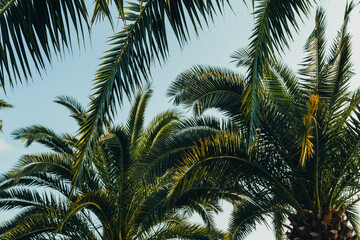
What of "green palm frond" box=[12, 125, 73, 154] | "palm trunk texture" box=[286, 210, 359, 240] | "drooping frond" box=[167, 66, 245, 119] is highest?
"green palm frond" box=[12, 125, 73, 154]

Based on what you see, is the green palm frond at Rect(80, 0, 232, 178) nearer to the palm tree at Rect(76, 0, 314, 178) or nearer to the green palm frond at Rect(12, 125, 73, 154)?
the palm tree at Rect(76, 0, 314, 178)

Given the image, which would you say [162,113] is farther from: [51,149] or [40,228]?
[40,228]

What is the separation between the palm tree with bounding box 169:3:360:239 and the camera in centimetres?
697

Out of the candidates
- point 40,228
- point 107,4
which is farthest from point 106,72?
point 40,228

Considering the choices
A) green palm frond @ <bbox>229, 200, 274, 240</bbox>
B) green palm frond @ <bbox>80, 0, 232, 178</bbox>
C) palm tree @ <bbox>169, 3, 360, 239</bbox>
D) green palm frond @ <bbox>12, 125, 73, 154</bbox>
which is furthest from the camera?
green palm frond @ <bbox>12, 125, 73, 154</bbox>

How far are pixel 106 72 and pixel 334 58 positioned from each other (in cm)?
545

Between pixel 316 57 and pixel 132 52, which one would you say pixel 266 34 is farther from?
pixel 316 57

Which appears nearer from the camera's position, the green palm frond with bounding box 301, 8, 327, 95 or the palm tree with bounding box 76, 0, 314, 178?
the palm tree with bounding box 76, 0, 314, 178

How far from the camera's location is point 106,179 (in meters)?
10.5

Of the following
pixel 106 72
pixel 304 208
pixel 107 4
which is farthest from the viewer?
pixel 304 208

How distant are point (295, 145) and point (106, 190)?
475cm

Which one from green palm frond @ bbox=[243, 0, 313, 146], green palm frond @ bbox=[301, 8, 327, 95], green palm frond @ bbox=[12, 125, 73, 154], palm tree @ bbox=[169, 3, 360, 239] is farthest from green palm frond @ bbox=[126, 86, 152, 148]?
green palm frond @ bbox=[243, 0, 313, 146]

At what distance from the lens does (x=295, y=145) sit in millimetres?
7312

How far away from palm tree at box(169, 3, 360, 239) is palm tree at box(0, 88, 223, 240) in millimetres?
2060
